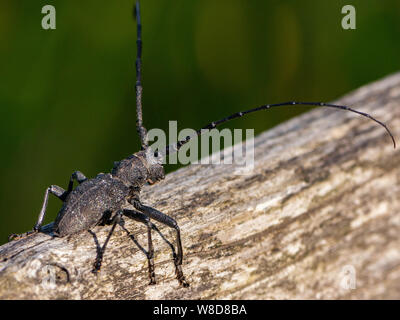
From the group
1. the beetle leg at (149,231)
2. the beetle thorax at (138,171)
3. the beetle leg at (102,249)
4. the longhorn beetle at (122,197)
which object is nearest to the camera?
the beetle leg at (102,249)

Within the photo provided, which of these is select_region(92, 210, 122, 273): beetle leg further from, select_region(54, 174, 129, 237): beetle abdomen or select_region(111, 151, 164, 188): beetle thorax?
select_region(111, 151, 164, 188): beetle thorax

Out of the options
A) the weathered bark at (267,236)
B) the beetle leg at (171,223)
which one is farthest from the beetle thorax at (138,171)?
the beetle leg at (171,223)

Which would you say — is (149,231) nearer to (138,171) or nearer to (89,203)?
(89,203)

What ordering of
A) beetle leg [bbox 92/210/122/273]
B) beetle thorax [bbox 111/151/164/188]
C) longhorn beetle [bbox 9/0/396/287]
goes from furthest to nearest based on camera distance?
beetle thorax [bbox 111/151/164/188], longhorn beetle [bbox 9/0/396/287], beetle leg [bbox 92/210/122/273]

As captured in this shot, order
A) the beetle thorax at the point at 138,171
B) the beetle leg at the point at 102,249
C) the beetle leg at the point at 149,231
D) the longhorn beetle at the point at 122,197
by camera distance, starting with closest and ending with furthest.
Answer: the beetle leg at the point at 102,249 → the beetle leg at the point at 149,231 → the longhorn beetle at the point at 122,197 → the beetle thorax at the point at 138,171

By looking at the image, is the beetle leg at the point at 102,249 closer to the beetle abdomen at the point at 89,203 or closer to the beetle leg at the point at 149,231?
the beetle leg at the point at 149,231

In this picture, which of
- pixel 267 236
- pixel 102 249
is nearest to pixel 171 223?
pixel 102 249

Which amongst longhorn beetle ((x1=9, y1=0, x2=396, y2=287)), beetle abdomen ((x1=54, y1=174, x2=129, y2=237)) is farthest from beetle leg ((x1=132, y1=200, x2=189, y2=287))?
beetle abdomen ((x1=54, y1=174, x2=129, y2=237))
